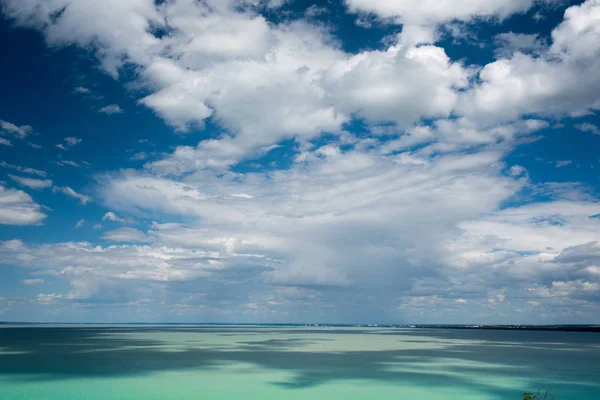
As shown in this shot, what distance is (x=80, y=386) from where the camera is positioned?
33.4 metres

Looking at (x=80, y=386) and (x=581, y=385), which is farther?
(x=581, y=385)

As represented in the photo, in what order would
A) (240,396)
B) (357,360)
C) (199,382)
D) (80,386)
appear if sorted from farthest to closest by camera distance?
(357,360) < (199,382) < (80,386) < (240,396)

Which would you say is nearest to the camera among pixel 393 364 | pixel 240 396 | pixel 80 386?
pixel 240 396

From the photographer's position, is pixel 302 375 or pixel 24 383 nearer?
pixel 24 383

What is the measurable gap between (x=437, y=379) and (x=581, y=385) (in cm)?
1078

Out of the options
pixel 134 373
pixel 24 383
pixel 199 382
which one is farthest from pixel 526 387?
pixel 24 383

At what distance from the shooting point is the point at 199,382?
35.6 meters

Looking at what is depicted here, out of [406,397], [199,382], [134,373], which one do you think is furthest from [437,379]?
[134,373]

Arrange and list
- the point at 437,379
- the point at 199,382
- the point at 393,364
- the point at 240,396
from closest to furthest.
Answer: the point at 240,396, the point at 199,382, the point at 437,379, the point at 393,364

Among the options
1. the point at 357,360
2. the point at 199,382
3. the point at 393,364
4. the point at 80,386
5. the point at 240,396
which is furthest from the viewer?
the point at 357,360

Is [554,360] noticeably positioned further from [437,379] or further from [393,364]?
[437,379]

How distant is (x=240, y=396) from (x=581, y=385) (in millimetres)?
26446

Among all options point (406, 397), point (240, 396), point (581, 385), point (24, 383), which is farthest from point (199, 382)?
point (581, 385)

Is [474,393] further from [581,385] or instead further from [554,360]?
[554,360]
